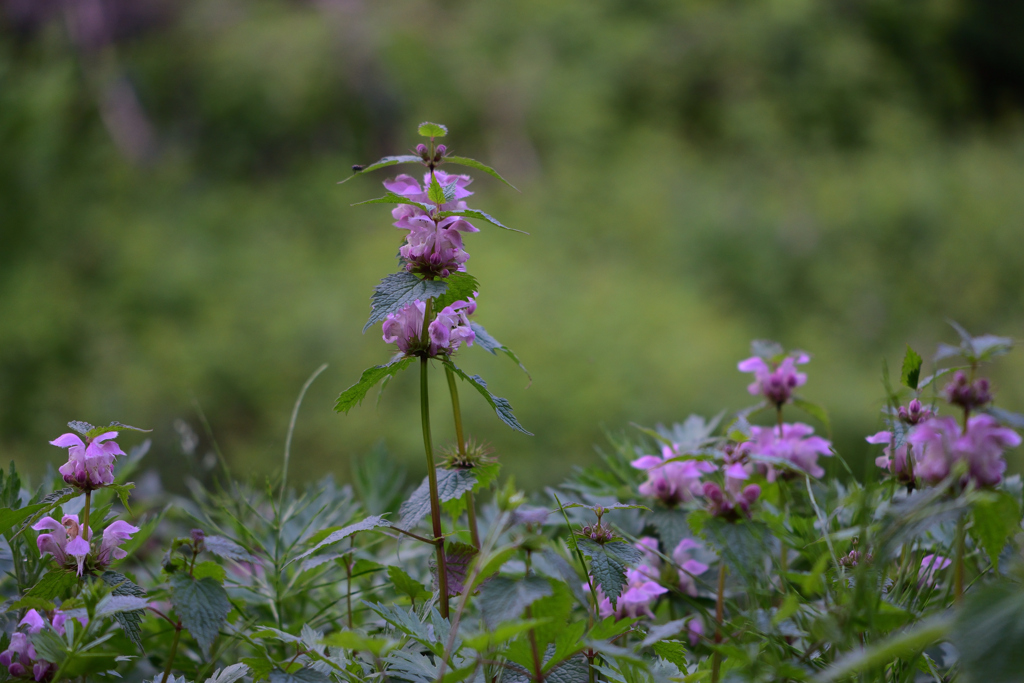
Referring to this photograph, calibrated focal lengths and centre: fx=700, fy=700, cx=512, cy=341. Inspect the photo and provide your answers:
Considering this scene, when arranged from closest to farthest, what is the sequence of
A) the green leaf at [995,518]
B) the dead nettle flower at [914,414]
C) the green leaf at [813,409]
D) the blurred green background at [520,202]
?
the green leaf at [995,518], the dead nettle flower at [914,414], the green leaf at [813,409], the blurred green background at [520,202]

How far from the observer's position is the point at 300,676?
1.00ft

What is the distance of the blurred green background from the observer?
235cm

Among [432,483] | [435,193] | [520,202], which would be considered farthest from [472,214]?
[520,202]

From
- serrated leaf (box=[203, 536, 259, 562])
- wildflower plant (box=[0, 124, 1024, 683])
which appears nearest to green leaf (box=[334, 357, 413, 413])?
wildflower plant (box=[0, 124, 1024, 683])

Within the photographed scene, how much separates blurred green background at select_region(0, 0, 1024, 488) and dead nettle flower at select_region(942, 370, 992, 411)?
1672 mm

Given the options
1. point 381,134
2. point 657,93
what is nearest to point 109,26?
point 381,134

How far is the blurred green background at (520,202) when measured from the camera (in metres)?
2.35

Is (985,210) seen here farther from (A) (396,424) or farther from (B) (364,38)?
(B) (364,38)

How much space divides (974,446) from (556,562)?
160 millimetres

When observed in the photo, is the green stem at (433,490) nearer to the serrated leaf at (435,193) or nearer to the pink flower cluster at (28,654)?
the serrated leaf at (435,193)

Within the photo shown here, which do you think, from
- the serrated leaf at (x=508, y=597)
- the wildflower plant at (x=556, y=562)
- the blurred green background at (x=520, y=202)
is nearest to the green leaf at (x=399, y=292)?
the wildflower plant at (x=556, y=562)

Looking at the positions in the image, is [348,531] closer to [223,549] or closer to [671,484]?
[223,549]

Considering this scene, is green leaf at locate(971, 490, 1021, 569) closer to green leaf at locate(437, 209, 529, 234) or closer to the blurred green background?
green leaf at locate(437, 209, 529, 234)

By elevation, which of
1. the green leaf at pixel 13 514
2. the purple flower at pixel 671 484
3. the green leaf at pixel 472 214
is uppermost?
the green leaf at pixel 472 214
